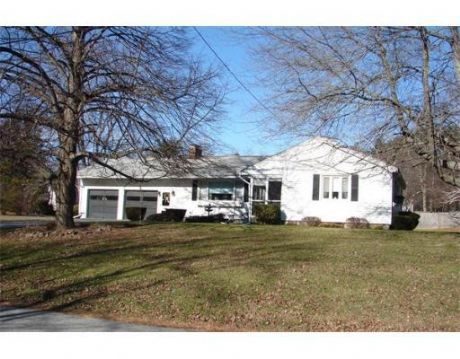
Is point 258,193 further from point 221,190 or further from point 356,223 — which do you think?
point 356,223

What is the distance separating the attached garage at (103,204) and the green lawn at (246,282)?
20126 mm

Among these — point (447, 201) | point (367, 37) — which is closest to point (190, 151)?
point (367, 37)

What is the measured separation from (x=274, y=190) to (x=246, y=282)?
Answer: 19.4 metres

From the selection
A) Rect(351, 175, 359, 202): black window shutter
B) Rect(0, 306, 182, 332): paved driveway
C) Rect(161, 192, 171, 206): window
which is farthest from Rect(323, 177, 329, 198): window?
Rect(0, 306, 182, 332): paved driveway

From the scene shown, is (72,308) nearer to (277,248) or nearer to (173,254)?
(173,254)

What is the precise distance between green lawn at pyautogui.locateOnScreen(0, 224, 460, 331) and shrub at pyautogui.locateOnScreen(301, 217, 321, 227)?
35.4ft

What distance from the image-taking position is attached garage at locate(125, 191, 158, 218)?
34.2 meters

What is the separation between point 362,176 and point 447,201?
14694mm

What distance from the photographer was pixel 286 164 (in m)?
28.6

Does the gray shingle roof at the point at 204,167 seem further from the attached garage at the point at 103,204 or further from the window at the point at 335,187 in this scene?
the window at the point at 335,187

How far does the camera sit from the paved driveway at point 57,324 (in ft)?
24.6

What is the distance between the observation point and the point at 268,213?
27422 millimetres

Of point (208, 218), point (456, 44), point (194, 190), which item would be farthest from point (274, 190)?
point (456, 44)

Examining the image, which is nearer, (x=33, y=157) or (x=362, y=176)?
(x=33, y=157)
